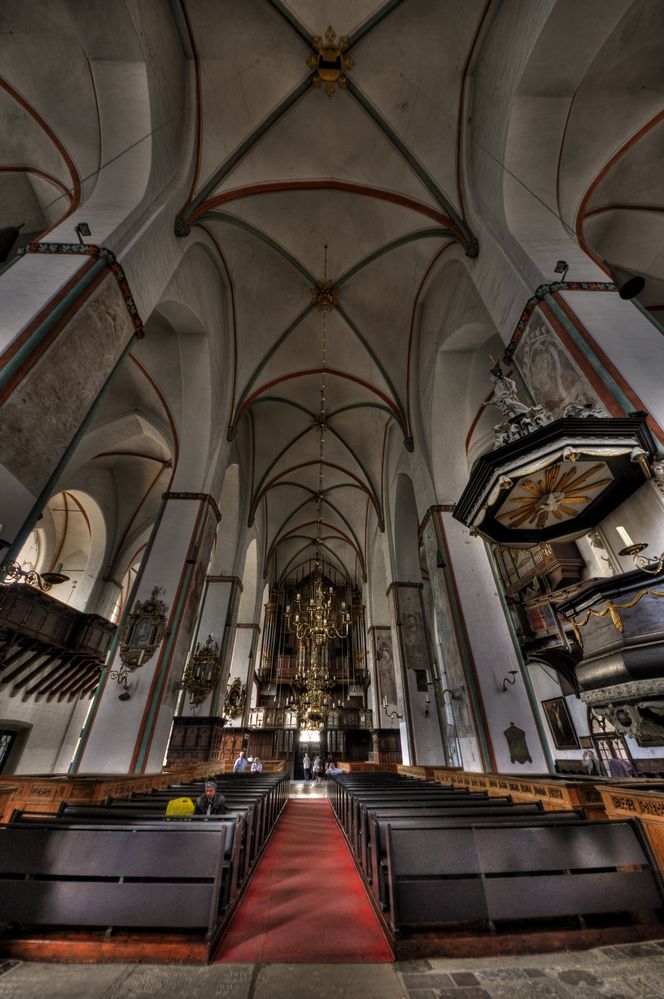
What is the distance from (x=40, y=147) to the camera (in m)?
7.19

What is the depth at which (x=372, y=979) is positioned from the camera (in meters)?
2.03

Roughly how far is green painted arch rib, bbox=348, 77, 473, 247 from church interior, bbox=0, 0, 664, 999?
0.05 metres

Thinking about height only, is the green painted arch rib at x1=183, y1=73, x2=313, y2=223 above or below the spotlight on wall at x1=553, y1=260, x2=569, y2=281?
above

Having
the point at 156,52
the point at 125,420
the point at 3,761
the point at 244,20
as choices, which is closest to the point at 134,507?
the point at 125,420

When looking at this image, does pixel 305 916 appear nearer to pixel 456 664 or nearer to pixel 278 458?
pixel 456 664

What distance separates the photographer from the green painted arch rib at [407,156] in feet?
26.0

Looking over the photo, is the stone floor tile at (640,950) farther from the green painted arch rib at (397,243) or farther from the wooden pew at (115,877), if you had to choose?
the green painted arch rib at (397,243)

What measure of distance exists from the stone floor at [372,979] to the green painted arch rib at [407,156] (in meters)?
9.68

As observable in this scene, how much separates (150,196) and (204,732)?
11.8 metres

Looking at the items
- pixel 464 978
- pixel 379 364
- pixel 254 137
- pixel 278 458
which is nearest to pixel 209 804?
pixel 464 978

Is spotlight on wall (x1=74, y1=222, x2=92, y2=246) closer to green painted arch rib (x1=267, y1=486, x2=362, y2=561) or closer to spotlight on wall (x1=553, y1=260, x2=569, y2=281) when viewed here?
spotlight on wall (x1=553, y1=260, x2=569, y2=281)

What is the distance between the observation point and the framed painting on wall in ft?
38.7

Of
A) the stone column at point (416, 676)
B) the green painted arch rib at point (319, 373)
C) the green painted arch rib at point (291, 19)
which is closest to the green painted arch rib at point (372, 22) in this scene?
the green painted arch rib at point (291, 19)

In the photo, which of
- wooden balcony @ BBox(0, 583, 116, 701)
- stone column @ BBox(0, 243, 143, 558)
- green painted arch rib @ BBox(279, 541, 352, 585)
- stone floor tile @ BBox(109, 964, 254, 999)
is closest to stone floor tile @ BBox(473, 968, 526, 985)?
stone floor tile @ BBox(109, 964, 254, 999)
